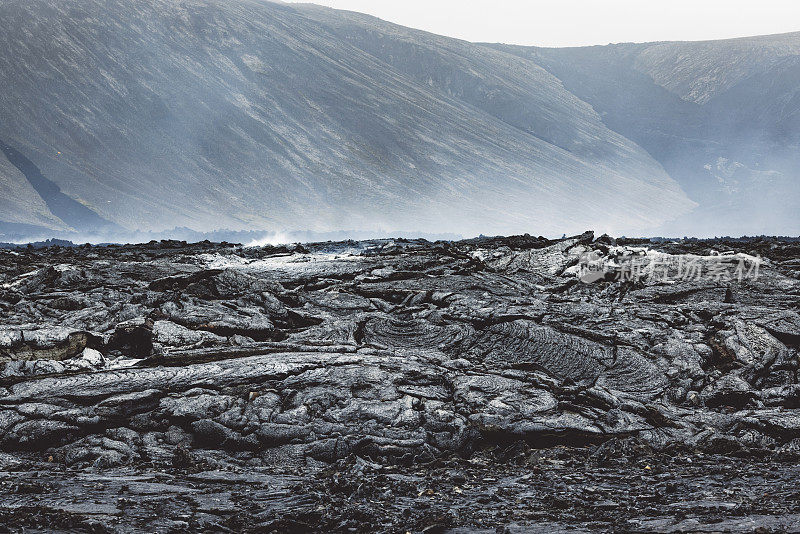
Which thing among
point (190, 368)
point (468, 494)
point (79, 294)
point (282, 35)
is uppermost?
point (282, 35)

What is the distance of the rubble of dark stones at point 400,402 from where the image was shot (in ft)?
21.8

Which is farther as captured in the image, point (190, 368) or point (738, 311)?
point (738, 311)

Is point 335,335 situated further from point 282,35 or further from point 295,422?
point 282,35

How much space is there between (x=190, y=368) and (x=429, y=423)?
481cm

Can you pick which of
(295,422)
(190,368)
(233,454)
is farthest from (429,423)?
(190,368)

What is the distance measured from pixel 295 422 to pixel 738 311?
41.3 ft

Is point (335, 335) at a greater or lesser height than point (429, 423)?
greater

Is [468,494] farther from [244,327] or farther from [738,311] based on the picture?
[738,311]

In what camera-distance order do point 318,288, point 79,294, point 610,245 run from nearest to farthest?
point 79,294, point 318,288, point 610,245

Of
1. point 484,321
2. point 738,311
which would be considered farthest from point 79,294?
point 738,311

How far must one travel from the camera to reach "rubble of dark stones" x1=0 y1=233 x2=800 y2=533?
261 inches

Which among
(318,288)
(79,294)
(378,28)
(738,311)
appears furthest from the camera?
(378,28)

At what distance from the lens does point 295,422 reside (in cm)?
1009

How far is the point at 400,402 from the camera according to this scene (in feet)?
34.7
